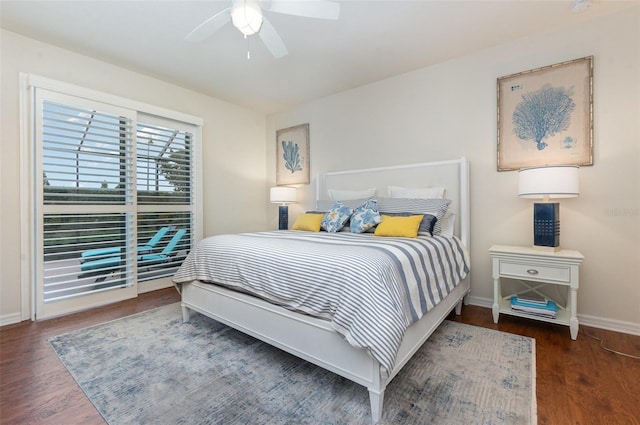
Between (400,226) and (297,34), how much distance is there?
79.1 inches

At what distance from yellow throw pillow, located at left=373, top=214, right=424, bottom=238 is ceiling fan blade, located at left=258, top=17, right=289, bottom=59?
1.70 meters

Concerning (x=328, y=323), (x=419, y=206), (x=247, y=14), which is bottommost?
(x=328, y=323)

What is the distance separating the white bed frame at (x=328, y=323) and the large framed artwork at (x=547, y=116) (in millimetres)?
491

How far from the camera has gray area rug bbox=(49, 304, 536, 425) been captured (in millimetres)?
1414

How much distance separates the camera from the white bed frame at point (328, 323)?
4.73 ft

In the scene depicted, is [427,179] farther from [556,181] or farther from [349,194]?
[556,181]

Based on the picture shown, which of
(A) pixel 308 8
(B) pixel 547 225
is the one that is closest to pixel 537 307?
(B) pixel 547 225

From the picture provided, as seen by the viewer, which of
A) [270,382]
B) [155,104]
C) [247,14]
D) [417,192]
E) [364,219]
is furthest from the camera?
[155,104]

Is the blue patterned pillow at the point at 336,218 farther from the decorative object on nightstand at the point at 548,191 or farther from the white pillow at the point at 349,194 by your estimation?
the decorative object on nightstand at the point at 548,191

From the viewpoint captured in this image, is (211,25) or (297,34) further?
(297,34)

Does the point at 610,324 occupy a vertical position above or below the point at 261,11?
below

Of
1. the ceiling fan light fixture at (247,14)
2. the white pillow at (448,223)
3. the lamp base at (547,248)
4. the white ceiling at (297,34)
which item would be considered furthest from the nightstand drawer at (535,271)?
the ceiling fan light fixture at (247,14)

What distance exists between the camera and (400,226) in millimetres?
2562

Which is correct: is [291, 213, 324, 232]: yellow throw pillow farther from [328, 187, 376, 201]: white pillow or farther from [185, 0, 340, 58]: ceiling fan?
[185, 0, 340, 58]: ceiling fan
